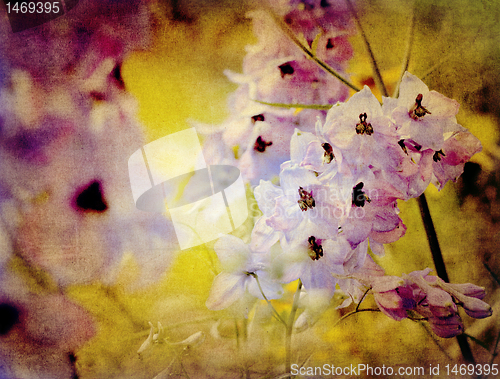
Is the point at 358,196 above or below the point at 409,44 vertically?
below

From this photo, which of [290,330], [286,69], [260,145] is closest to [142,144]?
[260,145]

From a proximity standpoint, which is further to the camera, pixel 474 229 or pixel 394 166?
pixel 474 229

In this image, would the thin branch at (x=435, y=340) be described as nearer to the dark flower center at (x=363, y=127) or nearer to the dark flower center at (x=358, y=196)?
the dark flower center at (x=358, y=196)

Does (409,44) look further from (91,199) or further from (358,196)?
(91,199)

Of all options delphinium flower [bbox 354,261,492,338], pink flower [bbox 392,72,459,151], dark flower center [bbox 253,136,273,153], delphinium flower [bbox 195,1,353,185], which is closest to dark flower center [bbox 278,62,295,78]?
delphinium flower [bbox 195,1,353,185]

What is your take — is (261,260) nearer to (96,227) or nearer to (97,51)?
(96,227)

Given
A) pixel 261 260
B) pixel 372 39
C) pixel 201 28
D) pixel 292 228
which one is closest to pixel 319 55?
pixel 372 39
